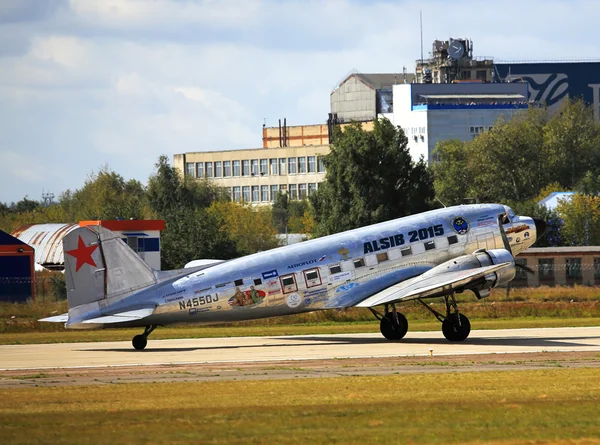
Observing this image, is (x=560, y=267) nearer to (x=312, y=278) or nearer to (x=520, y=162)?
(x=312, y=278)

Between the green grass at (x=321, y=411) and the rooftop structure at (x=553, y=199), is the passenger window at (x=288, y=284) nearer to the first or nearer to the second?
→ the green grass at (x=321, y=411)

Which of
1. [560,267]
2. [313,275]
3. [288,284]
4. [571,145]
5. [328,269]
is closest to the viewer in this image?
[288,284]

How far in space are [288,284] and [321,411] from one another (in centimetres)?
1596

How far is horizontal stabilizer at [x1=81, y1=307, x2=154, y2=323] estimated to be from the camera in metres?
38.7

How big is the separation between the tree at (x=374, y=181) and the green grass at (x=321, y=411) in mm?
72539

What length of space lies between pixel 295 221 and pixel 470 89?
4035 cm

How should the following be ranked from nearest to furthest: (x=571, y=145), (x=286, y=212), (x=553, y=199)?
(x=553, y=199) < (x=571, y=145) < (x=286, y=212)

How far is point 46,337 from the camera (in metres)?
49.6

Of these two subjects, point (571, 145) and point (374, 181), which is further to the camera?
point (571, 145)

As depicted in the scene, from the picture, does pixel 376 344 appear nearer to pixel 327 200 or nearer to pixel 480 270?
pixel 480 270

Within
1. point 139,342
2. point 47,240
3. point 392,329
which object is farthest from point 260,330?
point 47,240

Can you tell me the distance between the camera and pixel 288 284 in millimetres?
41031

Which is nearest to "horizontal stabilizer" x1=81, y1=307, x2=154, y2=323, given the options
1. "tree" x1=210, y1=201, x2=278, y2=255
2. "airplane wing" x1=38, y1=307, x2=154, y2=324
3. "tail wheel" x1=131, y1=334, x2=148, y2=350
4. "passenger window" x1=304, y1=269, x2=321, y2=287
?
"airplane wing" x1=38, y1=307, x2=154, y2=324

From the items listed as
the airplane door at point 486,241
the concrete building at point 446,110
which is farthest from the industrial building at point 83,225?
the concrete building at point 446,110
